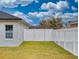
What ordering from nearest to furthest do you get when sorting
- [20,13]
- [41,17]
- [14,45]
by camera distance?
[14,45] → [20,13] → [41,17]

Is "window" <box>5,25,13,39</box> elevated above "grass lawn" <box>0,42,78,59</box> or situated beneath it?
elevated above

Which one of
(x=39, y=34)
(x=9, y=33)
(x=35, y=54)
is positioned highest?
(x=9, y=33)

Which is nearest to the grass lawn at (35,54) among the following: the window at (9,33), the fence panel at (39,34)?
the window at (9,33)

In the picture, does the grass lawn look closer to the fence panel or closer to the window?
the window

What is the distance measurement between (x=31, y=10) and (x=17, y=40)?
5157mm

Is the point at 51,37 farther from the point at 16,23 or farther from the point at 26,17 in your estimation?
the point at 16,23

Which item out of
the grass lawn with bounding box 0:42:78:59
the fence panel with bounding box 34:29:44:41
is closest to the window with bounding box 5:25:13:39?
the grass lawn with bounding box 0:42:78:59

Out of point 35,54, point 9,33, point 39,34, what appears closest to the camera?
point 35,54

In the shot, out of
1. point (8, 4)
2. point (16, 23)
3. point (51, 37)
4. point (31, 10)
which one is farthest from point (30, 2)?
point (16, 23)

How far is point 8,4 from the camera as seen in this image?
51.9 ft

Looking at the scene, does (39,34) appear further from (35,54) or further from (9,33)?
(35,54)

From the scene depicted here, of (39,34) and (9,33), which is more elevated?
(9,33)

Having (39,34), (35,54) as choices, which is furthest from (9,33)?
(39,34)

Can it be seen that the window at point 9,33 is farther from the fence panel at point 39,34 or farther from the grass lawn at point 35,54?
the fence panel at point 39,34
